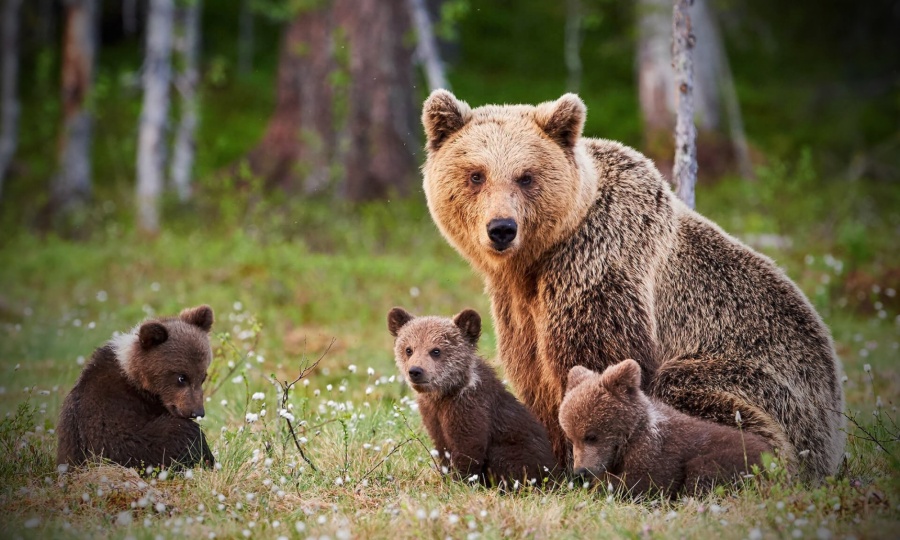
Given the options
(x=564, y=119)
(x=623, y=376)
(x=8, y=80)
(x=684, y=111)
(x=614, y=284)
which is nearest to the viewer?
(x=623, y=376)

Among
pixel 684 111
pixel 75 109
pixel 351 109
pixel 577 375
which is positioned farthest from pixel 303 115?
pixel 577 375

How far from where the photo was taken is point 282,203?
1697 cm

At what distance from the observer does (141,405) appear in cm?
566

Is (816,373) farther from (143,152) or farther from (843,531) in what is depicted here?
(143,152)

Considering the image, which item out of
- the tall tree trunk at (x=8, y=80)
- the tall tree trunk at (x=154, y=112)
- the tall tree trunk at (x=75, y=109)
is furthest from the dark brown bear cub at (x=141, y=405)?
the tall tree trunk at (x=8, y=80)

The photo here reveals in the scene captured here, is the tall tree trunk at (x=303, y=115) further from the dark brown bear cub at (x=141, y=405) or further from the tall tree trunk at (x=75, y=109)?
the dark brown bear cub at (x=141, y=405)

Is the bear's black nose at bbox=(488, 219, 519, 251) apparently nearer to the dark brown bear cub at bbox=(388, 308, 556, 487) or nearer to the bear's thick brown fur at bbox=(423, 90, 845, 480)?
the bear's thick brown fur at bbox=(423, 90, 845, 480)

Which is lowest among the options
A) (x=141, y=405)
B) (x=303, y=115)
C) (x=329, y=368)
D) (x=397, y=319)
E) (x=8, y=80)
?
(x=329, y=368)

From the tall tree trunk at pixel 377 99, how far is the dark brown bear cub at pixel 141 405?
11.0m

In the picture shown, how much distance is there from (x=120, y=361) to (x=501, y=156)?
106 inches

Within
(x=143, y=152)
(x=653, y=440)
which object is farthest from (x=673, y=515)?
(x=143, y=152)

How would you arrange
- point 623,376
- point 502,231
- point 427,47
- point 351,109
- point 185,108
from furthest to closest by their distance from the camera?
1. point 185,108
2. point 351,109
3. point 427,47
4. point 502,231
5. point 623,376

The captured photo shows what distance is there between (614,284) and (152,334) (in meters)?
2.87

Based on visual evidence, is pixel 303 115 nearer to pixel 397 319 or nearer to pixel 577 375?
pixel 397 319
